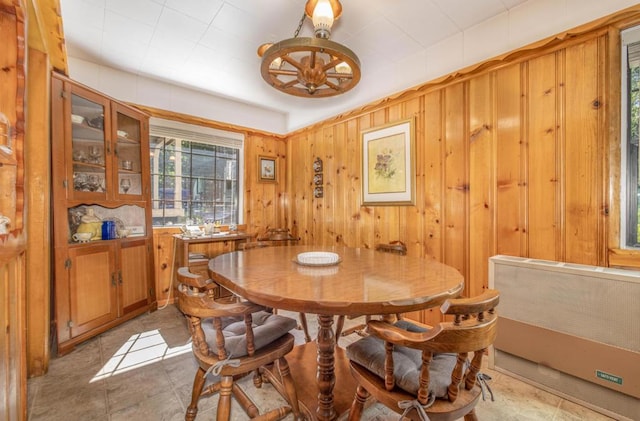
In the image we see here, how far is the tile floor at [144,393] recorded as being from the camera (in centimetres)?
150

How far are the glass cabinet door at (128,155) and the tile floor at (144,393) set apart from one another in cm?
141

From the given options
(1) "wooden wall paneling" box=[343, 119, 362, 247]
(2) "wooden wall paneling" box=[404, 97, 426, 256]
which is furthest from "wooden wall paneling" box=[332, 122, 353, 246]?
(2) "wooden wall paneling" box=[404, 97, 426, 256]

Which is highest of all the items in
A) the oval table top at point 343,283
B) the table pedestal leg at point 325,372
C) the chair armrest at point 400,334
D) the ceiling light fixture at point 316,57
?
A: the ceiling light fixture at point 316,57

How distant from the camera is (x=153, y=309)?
298cm

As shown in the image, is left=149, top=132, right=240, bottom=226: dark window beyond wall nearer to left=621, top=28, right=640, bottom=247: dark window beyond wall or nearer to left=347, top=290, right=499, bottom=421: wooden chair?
left=347, top=290, right=499, bottom=421: wooden chair

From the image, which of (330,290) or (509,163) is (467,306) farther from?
(509,163)

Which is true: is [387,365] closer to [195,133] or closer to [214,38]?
[214,38]

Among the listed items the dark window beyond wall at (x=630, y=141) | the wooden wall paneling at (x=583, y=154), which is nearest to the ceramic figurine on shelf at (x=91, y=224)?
the wooden wall paneling at (x=583, y=154)

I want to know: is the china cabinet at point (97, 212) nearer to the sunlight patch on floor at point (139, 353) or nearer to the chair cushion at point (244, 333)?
the sunlight patch on floor at point (139, 353)

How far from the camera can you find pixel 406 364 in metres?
1.06

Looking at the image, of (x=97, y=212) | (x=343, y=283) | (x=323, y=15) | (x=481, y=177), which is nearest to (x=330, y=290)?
(x=343, y=283)

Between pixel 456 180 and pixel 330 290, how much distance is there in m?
1.75

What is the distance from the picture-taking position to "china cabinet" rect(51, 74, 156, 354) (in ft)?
7.07

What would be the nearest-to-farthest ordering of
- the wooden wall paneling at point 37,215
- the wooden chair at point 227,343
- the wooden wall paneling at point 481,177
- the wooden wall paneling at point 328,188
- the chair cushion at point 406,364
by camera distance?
the chair cushion at point 406,364 < the wooden chair at point 227,343 < the wooden wall paneling at point 37,215 < the wooden wall paneling at point 481,177 < the wooden wall paneling at point 328,188
